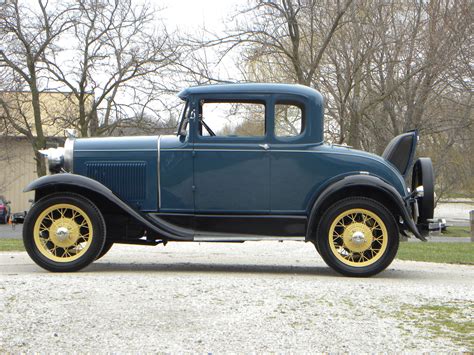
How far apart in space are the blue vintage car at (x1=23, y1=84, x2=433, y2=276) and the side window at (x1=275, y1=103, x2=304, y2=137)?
29mm

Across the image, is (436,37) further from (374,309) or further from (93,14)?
(374,309)

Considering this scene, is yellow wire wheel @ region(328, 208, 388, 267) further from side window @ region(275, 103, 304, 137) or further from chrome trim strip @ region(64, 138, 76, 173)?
chrome trim strip @ region(64, 138, 76, 173)

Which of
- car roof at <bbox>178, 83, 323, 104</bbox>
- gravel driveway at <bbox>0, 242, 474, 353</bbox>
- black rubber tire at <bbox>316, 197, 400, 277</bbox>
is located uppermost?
car roof at <bbox>178, 83, 323, 104</bbox>

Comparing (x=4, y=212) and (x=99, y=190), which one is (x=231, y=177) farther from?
(x=4, y=212)

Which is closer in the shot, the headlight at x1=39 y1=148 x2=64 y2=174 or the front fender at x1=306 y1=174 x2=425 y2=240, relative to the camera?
the front fender at x1=306 y1=174 x2=425 y2=240

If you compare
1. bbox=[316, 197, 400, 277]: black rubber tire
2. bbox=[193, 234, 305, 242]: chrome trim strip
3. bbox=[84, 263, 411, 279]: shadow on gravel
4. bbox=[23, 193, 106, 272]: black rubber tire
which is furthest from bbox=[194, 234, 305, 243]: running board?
bbox=[23, 193, 106, 272]: black rubber tire

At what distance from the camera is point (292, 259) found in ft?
37.9

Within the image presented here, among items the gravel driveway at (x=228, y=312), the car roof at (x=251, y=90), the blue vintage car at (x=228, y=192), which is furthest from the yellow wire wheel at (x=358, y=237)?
the car roof at (x=251, y=90)

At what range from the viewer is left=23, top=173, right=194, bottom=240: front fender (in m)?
8.16

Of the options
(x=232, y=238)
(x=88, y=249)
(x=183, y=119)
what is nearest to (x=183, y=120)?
(x=183, y=119)

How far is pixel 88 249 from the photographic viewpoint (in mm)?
8117

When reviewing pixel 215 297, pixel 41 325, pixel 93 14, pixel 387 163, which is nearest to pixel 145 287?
pixel 215 297

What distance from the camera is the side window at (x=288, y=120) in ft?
28.1

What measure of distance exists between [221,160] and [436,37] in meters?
11.1
